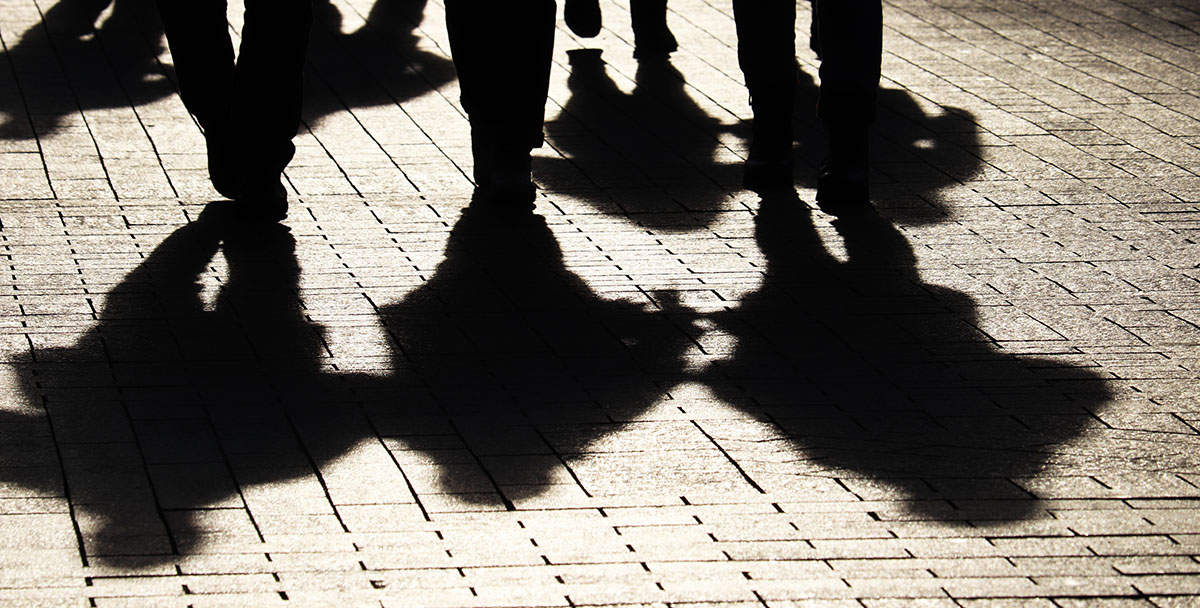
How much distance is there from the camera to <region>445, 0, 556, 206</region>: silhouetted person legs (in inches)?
267

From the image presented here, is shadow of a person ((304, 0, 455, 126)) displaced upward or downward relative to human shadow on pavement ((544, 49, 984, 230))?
downward

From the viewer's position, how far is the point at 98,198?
6809 millimetres

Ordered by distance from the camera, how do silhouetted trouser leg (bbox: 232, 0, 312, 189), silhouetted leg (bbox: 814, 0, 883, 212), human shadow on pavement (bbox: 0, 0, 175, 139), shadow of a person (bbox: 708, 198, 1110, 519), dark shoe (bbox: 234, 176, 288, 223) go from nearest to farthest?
shadow of a person (bbox: 708, 198, 1110, 519) < silhouetted trouser leg (bbox: 232, 0, 312, 189) < dark shoe (bbox: 234, 176, 288, 223) < silhouetted leg (bbox: 814, 0, 883, 212) < human shadow on pavement (bbox: 0, 0, 175, 139)

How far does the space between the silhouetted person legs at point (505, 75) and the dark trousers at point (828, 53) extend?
796 millimetres

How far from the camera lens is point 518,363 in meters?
4.92

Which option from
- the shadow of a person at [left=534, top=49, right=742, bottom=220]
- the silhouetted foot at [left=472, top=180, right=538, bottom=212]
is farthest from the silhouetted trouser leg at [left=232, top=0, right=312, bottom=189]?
the shadow of a person at [left=534, top=49, right=742, bottom=220]

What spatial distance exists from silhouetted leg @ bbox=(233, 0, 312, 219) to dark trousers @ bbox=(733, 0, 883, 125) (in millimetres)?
1716

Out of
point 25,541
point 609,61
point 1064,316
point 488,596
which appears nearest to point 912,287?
point 1064,316

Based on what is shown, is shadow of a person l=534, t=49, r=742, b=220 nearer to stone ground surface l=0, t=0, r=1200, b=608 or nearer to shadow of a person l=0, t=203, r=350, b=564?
stone ground surface l=0, t=0, r=1200, b=608

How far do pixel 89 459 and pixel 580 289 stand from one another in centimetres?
194

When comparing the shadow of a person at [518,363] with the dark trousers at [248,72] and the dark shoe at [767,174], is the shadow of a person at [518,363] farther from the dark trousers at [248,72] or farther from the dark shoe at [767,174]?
the dark shoe at [767,174]

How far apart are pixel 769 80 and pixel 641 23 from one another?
3290 mm

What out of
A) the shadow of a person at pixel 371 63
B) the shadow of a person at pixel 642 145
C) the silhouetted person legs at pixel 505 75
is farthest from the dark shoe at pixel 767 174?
the shadow of a person at pixel 371 63

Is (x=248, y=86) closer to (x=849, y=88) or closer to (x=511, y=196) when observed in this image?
(x=511, y=196)
